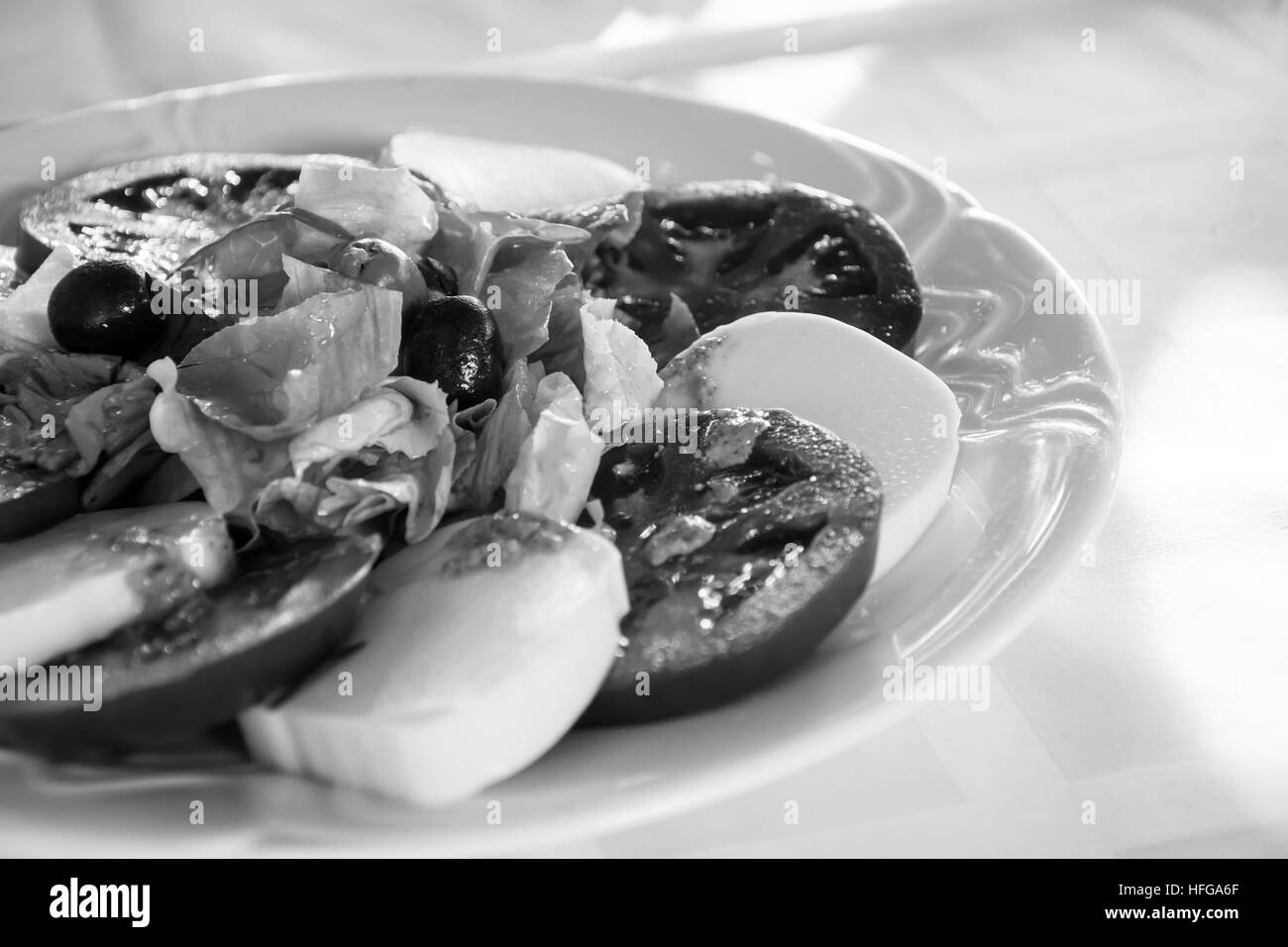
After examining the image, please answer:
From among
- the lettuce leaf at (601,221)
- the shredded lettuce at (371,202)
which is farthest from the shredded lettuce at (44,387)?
the lettuce leaf at (601,221)

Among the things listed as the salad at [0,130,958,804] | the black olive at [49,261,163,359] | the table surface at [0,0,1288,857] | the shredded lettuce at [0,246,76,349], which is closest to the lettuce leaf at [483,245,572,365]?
the salad at [0,130,958,804]

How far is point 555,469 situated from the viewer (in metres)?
1.70

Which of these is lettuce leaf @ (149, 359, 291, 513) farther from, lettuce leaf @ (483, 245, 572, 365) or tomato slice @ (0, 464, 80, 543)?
lettuce leaf @ (483, 245, 572, 365)

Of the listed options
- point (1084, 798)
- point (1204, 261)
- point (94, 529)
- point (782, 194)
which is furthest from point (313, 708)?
point (1204, 261)

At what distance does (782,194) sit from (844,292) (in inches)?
9.6

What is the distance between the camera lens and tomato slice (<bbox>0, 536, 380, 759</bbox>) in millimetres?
1326

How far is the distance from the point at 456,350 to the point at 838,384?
542mm

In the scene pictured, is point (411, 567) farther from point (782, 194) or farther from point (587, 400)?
point (782, 194)

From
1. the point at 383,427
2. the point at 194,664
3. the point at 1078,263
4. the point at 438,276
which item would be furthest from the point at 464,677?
the point at 1078,263

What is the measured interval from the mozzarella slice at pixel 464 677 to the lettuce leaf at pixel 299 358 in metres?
0.35

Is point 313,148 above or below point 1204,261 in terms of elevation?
above

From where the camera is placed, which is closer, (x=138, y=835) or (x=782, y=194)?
(x=138, y=835)

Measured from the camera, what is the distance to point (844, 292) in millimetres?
2184

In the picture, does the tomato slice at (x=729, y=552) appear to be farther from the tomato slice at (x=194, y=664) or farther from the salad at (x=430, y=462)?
the tomato slice at (x=194, y=664)
